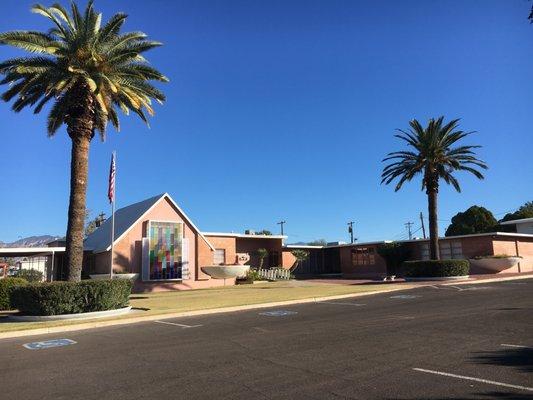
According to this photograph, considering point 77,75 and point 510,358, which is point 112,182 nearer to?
point 77,75

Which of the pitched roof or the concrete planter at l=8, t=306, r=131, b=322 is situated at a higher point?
the pitched roof

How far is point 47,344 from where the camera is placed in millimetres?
11469

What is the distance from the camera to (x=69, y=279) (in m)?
18.4

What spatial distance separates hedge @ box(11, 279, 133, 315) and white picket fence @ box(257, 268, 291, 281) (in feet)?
70.0

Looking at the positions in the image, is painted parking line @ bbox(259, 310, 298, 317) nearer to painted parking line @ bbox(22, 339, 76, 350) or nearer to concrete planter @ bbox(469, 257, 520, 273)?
painted parking line @ bbox(22, 339, 76, 350)

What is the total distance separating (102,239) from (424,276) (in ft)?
68.6

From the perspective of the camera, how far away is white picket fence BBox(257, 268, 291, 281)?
38.6 meters

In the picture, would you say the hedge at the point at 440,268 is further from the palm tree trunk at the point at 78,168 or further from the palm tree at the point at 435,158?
the palm tree trunk at the point at 78,168

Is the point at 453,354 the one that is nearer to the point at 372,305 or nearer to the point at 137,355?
the point at 137,355

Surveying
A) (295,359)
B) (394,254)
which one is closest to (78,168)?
(295,359)

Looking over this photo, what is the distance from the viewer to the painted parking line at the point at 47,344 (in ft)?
36.3

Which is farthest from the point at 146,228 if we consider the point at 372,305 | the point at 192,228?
the point at 372,305

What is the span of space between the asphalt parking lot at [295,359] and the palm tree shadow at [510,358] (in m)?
0.03

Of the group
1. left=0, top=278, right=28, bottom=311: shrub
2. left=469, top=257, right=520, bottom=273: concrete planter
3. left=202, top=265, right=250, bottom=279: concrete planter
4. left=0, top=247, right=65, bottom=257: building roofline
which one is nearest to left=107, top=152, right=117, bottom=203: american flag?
left=0, top=278, right=28, bottom=311: shrub
